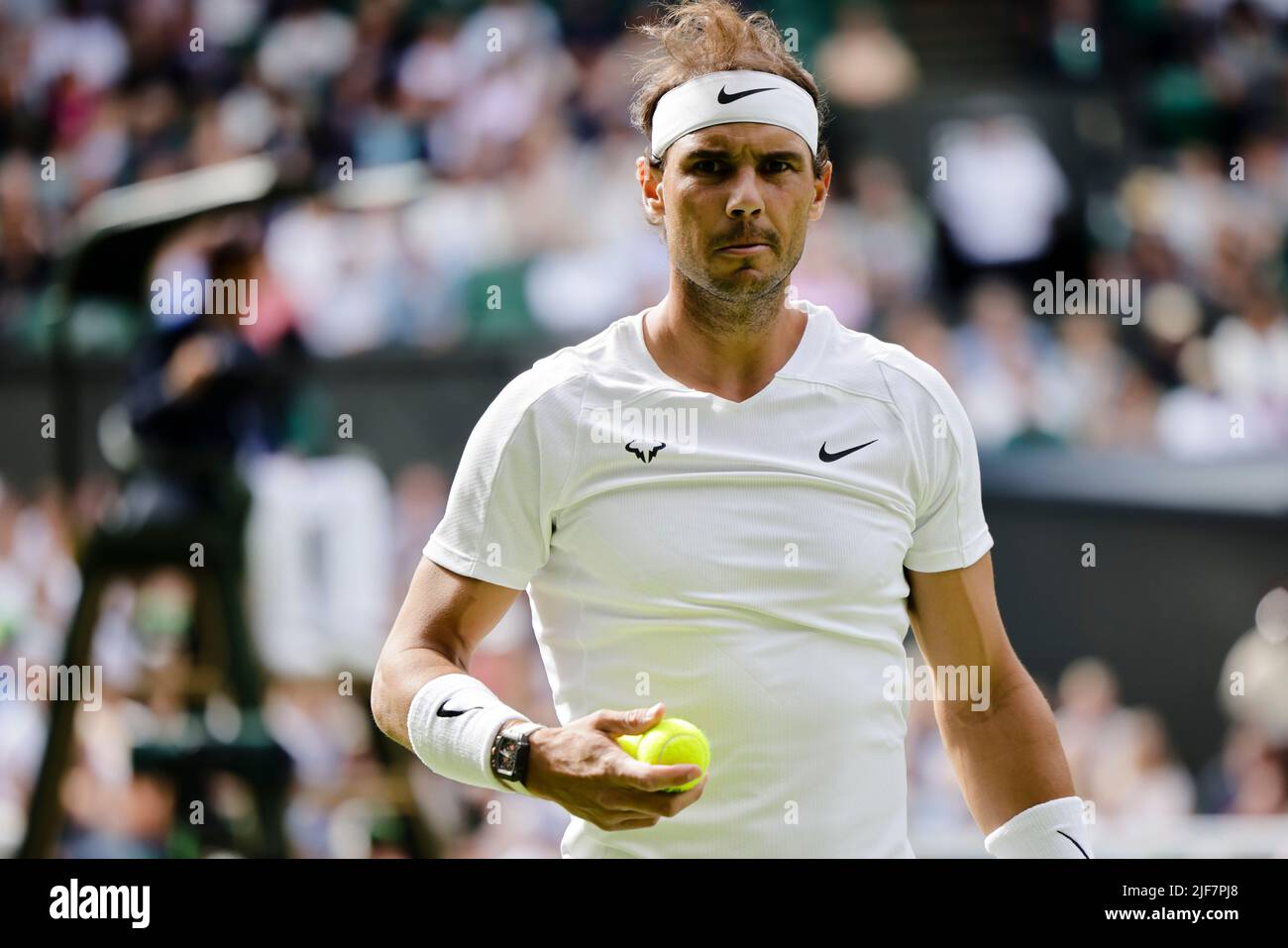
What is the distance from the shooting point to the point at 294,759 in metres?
6.12

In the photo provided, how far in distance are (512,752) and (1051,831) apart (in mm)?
902

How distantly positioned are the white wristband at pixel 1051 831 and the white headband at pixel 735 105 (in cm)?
116

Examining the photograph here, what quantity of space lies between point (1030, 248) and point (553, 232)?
2.12 meters

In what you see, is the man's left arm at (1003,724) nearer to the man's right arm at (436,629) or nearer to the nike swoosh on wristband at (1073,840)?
the nike swoosh on wristband at (1073,840)

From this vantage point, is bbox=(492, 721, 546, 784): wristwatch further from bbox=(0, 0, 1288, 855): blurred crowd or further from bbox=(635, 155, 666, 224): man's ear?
bbox=(0, 0, 1288, 855): blurred crowd

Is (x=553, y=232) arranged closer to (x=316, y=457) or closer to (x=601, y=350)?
(x=316, y=457)

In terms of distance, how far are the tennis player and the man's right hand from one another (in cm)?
6

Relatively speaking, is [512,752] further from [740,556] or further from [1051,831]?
[1051,831]

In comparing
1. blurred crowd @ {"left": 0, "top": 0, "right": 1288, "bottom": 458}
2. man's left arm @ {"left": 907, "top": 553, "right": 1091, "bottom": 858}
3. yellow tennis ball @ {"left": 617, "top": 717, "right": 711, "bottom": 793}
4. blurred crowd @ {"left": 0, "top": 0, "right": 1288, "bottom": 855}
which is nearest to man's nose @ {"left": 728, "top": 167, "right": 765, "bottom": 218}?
man's left arm @ {"left": 907, "top": 553, "right": 1091, "bottom": 858}

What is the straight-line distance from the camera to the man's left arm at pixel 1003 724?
2.58 metres

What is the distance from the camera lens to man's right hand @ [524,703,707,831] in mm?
2070
